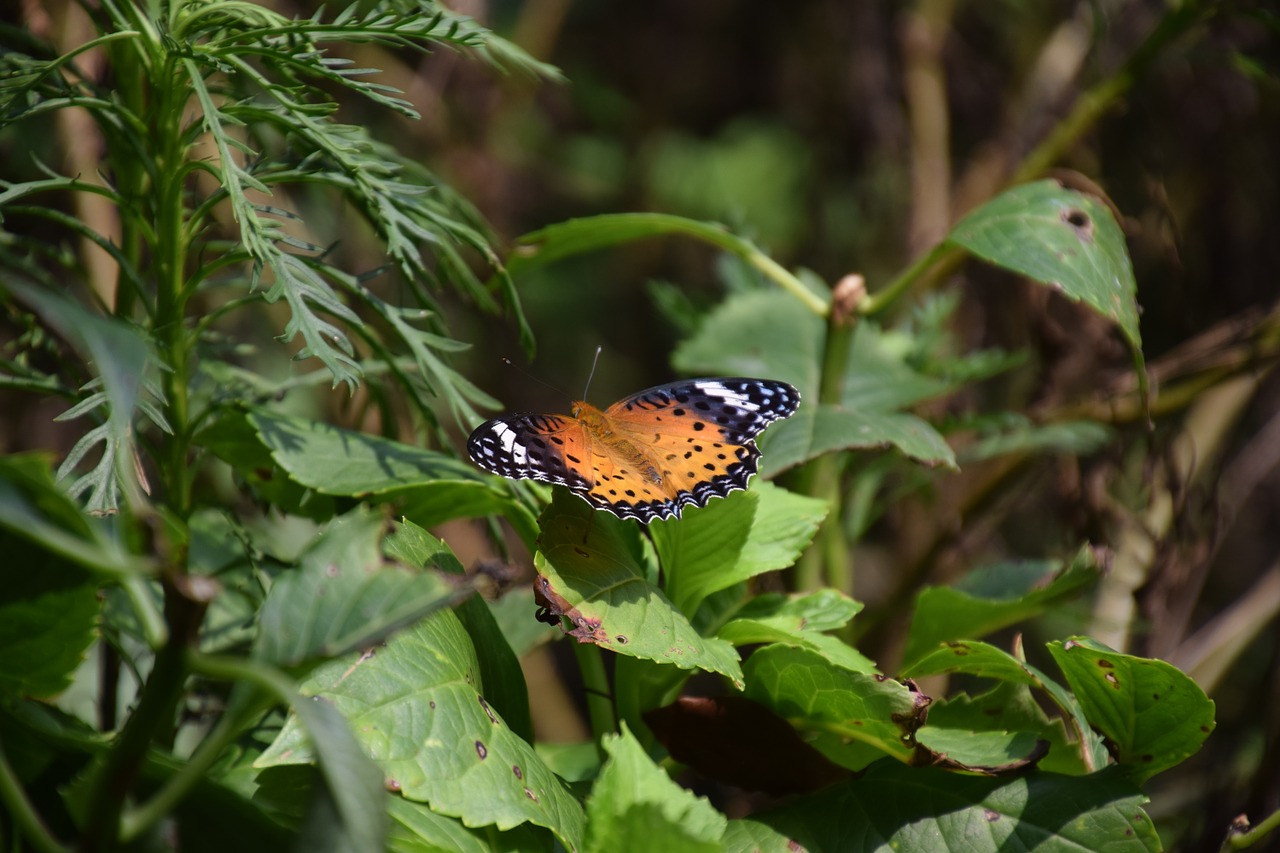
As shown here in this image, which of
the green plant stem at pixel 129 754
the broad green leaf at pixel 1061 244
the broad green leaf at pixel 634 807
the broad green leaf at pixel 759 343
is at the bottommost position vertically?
the broad green leaf at pixel 634 807

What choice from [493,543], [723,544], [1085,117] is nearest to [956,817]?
[723,544]

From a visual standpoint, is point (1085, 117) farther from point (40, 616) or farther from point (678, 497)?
point (40, 616)

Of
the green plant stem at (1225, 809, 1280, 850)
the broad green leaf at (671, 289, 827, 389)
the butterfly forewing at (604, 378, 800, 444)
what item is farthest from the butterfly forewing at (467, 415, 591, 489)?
the green plant stem at (1225, 809, 1280, 850)

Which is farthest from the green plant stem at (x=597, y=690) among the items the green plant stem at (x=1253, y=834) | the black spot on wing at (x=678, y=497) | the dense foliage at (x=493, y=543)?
the green plant stem at (x=1253, y=834)

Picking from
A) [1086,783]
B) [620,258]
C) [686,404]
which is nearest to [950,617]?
[1086,783]

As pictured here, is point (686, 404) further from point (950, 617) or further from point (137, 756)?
point (137, 756)

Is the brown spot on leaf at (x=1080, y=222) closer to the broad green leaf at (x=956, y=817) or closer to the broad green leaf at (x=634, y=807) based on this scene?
the broad green leaf at (x=956, y=817)
